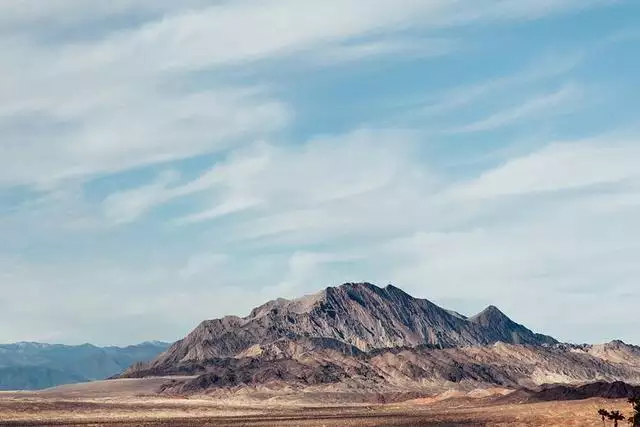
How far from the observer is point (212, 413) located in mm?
161000

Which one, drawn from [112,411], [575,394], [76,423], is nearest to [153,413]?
[112,411]

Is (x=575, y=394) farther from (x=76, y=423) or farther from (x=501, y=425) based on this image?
(x=76, y=423)

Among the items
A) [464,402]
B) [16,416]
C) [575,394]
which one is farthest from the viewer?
[464,402]

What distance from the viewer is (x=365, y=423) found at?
396 ft

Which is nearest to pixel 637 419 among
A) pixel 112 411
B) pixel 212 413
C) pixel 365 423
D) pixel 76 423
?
pixel 365 423

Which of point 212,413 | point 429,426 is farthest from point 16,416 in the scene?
point 429,426

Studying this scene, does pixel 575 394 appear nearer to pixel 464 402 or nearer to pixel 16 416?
pixel 464 402

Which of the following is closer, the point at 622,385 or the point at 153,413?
the point at 153,413

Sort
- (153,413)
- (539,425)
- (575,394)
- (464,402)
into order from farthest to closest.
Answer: (464,402)
(575,394)
(153,413)
(539,425)

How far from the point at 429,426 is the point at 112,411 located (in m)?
72.1

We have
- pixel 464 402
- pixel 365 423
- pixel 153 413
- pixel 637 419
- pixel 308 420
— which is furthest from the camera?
pixel 464 402

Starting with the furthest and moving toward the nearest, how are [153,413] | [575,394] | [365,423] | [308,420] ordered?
[575,394]
[153,413]
[308,420]
[365,423]

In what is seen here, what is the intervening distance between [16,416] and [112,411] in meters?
21.0

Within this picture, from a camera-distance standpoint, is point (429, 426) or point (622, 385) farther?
point (622, 385)
